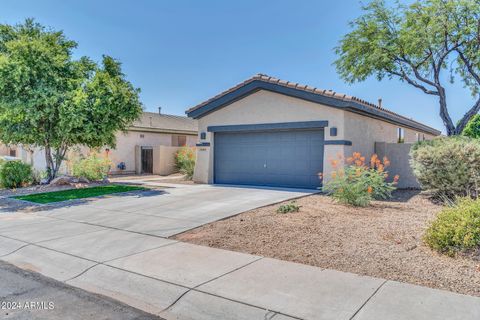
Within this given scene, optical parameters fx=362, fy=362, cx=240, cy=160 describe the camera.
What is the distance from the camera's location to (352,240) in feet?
21.5

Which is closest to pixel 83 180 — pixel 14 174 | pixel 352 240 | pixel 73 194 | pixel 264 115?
pixel 14 174

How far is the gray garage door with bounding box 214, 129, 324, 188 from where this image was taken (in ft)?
45.5

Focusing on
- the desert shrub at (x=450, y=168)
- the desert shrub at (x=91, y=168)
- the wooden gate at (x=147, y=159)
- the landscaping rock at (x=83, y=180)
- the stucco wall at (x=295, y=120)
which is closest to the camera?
the desert shrub at (x=450, y=168)

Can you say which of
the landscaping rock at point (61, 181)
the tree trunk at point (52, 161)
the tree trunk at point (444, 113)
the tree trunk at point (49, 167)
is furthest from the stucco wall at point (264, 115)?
the tree trunk at point (444, 113)

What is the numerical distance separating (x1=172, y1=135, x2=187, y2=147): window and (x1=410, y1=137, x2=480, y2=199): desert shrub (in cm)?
1923

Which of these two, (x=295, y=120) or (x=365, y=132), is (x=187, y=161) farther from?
(x=365, y=132)

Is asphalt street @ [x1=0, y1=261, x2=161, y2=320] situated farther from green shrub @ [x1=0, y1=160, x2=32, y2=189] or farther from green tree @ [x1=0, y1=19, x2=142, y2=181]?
green shrub @ [x1=0, y1=160, x2=32, y2=189]

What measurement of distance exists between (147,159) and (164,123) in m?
4.66

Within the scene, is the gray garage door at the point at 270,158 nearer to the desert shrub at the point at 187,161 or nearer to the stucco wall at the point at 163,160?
the desert shrub at the point at 187,161

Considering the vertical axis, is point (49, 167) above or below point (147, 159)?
below

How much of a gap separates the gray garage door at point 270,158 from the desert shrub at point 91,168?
216 inches

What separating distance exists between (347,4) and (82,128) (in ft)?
45.6

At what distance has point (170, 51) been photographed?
20.9 meters

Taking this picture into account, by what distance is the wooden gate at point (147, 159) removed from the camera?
24.1 m
